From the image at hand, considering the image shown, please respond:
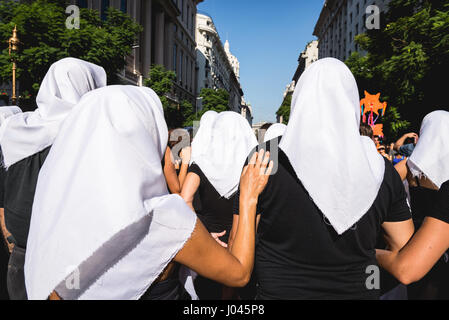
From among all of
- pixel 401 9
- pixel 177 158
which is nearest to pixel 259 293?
Result: pixel 177 158

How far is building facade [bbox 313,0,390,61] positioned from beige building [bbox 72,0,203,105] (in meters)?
20.6

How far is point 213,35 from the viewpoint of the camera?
219 ft

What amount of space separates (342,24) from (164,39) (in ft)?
78.8

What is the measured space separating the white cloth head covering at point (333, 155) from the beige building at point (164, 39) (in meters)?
20.7

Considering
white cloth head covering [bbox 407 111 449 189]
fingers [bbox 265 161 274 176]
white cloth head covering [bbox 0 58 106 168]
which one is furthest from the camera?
white cloth head covering [bbox 407 111 449 189]

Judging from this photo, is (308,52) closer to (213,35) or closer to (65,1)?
(213,35)

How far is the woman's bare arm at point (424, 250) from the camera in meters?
1.60

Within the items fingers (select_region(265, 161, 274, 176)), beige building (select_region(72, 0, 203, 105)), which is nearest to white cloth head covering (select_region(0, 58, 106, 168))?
fingers (select_region(265, 161, 274, 176))

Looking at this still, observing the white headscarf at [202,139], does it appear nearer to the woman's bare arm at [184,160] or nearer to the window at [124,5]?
the woman's bare arm at [184,160]

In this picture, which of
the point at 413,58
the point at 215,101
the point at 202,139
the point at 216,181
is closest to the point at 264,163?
the point at 216,181

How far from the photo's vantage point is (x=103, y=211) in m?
1.06

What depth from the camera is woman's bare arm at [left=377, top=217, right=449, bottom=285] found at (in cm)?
160

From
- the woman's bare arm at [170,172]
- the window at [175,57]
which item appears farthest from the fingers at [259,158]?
the window at [175,57]

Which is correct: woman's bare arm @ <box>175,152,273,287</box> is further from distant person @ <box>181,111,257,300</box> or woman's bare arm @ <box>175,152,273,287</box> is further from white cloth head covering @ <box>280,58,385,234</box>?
distant person @ <box>181,111,257,300</box>
